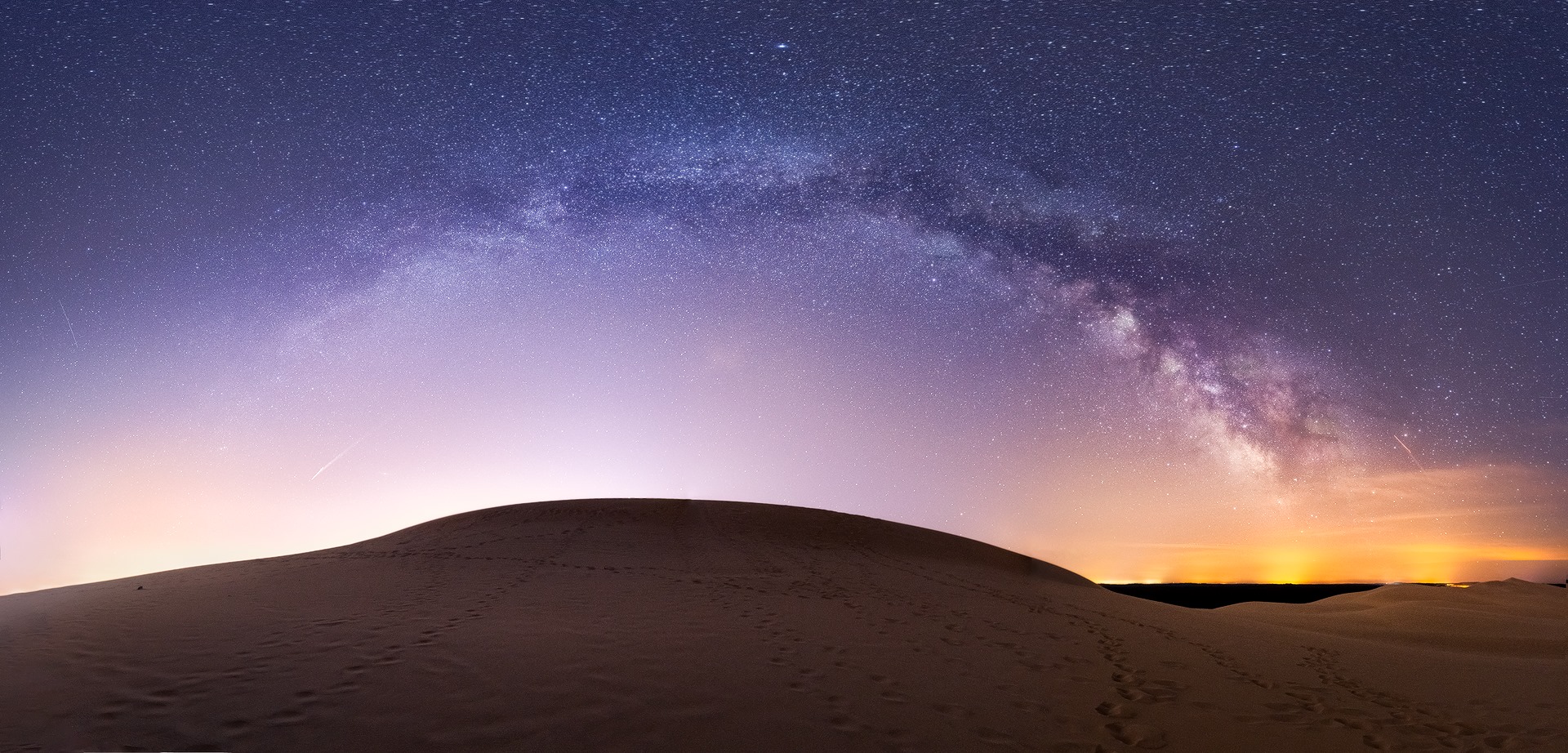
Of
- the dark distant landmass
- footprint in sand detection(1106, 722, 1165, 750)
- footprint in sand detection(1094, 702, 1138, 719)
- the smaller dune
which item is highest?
footprint in sand detection(1094, 702, 1138, 719)

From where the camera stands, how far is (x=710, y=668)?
293 inches

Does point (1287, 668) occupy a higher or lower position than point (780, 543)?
lower

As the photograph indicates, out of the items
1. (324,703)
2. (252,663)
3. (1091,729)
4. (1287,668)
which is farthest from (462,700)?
(1287,668)

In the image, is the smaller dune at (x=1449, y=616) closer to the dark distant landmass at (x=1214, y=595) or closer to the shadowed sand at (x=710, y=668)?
the shadowed sand at (x=710, y=668)

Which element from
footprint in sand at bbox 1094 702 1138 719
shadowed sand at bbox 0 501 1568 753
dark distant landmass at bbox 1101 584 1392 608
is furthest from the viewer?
dark distant landmass at bbox 1101 584 1392 608

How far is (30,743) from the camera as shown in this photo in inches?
197

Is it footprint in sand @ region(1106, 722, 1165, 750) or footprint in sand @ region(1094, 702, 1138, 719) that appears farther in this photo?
footprint in sand @ region(1094, 702, 1138, 719)

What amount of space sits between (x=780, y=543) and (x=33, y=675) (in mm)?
17617

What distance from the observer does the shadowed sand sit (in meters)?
5.64

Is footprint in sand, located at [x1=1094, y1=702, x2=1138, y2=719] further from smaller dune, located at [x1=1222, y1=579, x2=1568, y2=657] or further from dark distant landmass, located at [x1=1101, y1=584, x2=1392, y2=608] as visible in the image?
dark distant landmass, located at [x1=1101, y1=584, x2=1392, y2=608]

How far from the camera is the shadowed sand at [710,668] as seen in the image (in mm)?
5645

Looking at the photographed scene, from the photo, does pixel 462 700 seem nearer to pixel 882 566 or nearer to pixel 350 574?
pixel 350 574

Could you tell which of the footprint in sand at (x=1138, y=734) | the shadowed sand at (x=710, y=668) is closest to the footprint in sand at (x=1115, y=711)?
the shadowed sand at (x=710, y=668)

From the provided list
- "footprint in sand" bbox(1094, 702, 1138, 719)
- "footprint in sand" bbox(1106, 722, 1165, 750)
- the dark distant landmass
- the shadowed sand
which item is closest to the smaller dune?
the shadowed sand
